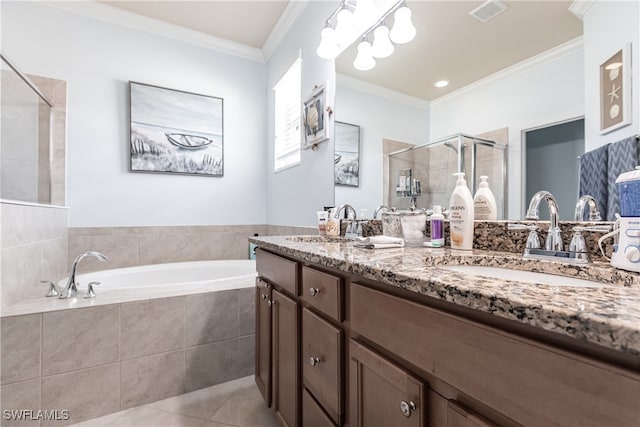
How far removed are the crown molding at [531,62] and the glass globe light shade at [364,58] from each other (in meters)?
0.57


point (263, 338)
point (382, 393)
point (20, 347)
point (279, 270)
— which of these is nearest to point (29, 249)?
point (20, 347)

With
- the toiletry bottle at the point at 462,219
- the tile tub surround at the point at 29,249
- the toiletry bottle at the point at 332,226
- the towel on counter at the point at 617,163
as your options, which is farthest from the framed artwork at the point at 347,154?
the tile tub surround at the point at 29,249

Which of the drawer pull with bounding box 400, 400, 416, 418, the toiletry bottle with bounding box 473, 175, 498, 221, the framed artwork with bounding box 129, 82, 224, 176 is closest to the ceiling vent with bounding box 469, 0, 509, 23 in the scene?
the toiletry bottle with bounding box 473, 175, 498, 221

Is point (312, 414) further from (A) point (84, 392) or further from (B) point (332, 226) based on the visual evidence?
(A) point (84, 392)

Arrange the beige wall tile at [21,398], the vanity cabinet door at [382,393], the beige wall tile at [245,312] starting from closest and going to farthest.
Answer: the vanity cabinet door at [382,393] → the beige wall tile at [21,398] → the beige wall tile at [245,312]

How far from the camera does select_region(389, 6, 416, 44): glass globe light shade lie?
1.35 meters

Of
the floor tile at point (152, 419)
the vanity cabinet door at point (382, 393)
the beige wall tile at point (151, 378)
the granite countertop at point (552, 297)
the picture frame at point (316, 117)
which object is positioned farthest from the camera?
the picture frame at point (316, 117)

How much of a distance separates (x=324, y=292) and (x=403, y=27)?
49.5 inches

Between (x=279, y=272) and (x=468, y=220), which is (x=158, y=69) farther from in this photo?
(x=468, y=220)

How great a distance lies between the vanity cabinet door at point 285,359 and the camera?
1073 mm

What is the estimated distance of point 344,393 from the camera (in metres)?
0.81

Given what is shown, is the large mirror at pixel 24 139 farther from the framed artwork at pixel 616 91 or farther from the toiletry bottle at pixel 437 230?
the framed artwork at pixel 616 91

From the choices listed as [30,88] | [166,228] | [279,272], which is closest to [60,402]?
[279,272]

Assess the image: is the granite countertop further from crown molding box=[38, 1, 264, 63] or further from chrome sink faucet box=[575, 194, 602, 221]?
crown molding box=[38, 1, 264, 63]
